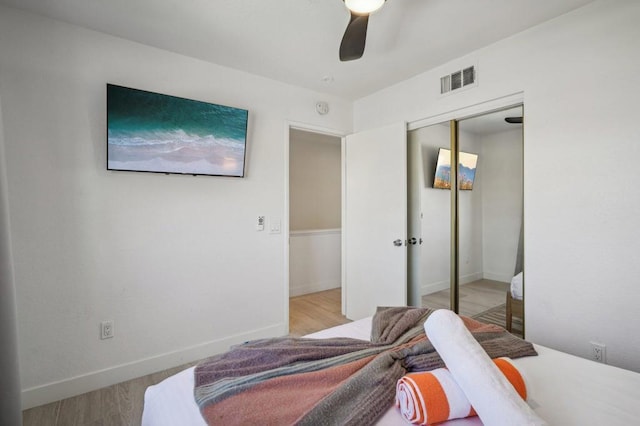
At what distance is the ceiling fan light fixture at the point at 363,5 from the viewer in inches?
55.9

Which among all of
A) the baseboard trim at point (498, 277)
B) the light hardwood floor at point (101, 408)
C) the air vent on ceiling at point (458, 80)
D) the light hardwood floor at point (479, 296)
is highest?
the air vent on ceiling at point (458, 80)

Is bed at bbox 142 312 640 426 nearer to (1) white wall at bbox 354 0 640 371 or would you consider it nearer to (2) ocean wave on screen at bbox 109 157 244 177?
(1) white wall at bbox 354 0 640 371

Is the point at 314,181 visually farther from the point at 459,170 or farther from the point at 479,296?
the point at 479,296

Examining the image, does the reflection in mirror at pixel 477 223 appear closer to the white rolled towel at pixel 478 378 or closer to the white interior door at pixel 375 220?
the white interior door at pixel 375 220

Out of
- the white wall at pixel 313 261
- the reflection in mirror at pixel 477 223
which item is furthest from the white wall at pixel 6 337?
the white wall at pixel 313 261

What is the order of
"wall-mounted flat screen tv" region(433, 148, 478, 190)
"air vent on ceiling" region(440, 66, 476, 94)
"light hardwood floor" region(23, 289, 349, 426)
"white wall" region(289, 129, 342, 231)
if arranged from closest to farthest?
"light hardwood floor" region(23, 289, 349, 426) < "air vent on ceiling" region(440, 66, 476, 94) < "wall-mounted flat screen tv" region(433, 148, 478, 190) < "white wall" region(289, 129, 342, 231)

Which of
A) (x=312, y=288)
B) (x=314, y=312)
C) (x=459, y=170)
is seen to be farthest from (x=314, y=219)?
(x=459, y=170)

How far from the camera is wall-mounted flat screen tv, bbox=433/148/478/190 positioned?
2.62 meters

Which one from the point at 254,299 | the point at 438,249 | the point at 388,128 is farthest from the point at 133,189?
the point at 438,249

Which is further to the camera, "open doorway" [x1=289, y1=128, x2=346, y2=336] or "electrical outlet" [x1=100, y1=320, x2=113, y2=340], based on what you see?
"open doorway" [x1=289, y1=128, x2=346, y2=336]

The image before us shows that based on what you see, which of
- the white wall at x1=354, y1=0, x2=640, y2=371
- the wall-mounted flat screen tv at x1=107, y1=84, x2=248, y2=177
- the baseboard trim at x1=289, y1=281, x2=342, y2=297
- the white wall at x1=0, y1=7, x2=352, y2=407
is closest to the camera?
the white wall at x1=354, y1=0, x2=640, y2=371

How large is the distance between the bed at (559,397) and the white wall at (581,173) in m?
0.62

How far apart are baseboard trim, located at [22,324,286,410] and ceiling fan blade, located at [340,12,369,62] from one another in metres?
2.42

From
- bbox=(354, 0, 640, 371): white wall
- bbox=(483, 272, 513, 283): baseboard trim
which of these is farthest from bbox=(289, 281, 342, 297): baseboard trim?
bbox=(354, 0, 640, 371): white wall
